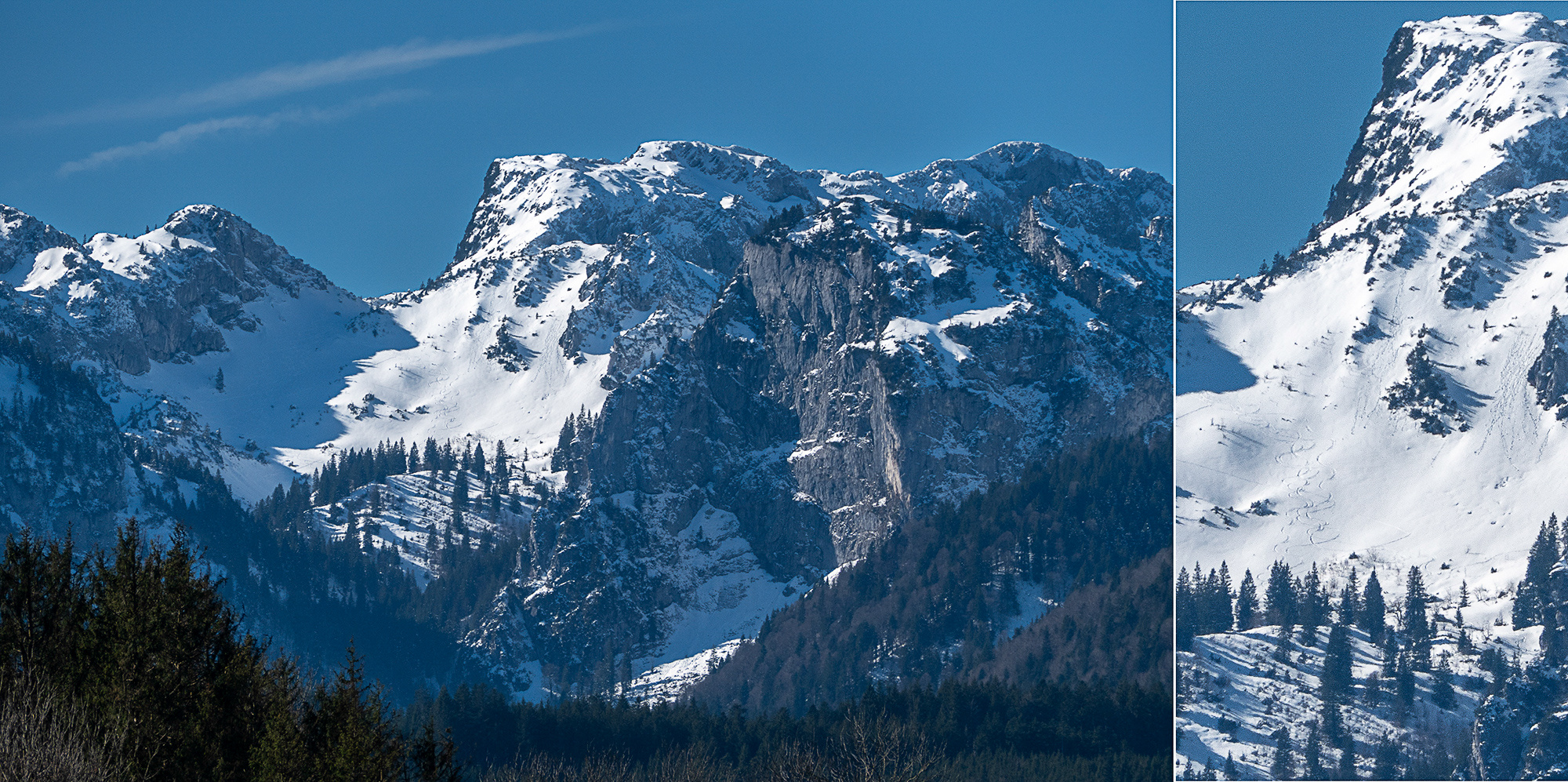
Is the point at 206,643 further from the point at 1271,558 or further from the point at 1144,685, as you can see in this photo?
the point at 1144,685

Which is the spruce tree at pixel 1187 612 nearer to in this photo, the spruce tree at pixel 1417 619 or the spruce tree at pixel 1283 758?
the spruce tree at pixel 1283 758

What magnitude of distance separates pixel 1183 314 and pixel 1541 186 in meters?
12.7

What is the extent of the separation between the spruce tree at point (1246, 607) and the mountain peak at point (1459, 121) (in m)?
11.5

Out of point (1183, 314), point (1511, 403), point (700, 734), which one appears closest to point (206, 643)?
point (1183, 314)

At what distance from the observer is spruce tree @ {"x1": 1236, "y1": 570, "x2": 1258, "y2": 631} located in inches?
2023

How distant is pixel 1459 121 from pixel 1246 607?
33797 mm

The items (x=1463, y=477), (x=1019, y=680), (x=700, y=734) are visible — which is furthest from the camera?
(x=1019, y=680)

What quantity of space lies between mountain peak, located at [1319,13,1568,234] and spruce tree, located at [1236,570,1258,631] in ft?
37.6

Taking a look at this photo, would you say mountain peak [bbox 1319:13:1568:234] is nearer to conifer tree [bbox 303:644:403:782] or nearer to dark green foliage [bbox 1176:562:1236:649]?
dark green foliage [bbox 1176:562:1236:649]

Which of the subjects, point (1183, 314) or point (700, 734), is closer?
point (1183, 314)

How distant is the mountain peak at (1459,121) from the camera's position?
5241 centimetres

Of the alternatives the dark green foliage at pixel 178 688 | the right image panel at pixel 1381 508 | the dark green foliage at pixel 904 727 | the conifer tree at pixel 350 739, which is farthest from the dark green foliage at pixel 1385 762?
the dark green foliage at pixel 904 727

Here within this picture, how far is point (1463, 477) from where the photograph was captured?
52.9 metres

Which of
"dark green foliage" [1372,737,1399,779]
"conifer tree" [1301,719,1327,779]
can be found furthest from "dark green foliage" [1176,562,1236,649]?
"dark green foliage" [1372,737,1399,779]
